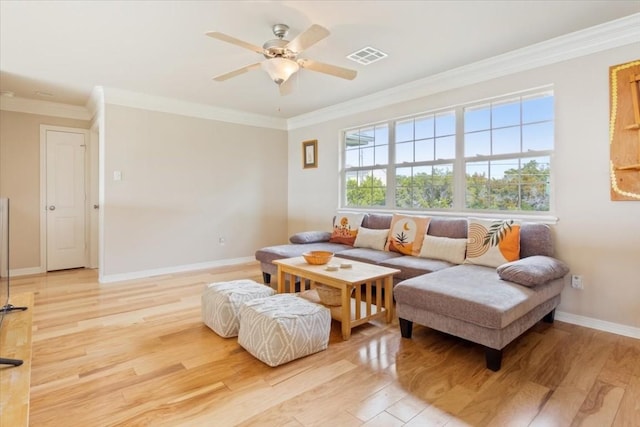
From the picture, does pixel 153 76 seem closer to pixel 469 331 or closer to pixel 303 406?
pixel 303 406

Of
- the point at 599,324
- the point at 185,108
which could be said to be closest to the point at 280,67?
the point at 185,108

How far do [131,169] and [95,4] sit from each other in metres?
2.42

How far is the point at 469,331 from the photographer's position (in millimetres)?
2195

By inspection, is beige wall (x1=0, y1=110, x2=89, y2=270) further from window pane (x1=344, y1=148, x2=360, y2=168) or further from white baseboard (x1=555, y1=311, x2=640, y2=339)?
white baseboard (x1=555, y1=311, x2=640, y2=339)

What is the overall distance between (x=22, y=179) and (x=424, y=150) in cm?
535

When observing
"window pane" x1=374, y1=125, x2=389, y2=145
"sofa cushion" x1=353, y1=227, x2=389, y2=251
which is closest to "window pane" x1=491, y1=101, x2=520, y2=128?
"window pane" x1=374, y1=125, x2=389, y2=145

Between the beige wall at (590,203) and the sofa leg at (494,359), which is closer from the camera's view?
the sofa leg at (494,359)

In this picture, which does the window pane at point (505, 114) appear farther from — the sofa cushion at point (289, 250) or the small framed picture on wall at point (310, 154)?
the small framed picture on wall at point (310, 154)

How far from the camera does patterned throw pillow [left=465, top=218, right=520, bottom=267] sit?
297 cm

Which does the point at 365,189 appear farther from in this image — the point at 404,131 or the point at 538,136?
the point at 538,136

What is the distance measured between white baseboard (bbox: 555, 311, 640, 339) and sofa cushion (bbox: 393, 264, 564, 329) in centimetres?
32

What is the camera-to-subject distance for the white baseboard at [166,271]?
4.30 meters

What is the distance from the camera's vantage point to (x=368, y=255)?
12.2 ft

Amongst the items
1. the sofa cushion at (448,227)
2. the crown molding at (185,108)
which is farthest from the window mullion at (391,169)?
the crown molding at (185,108)
